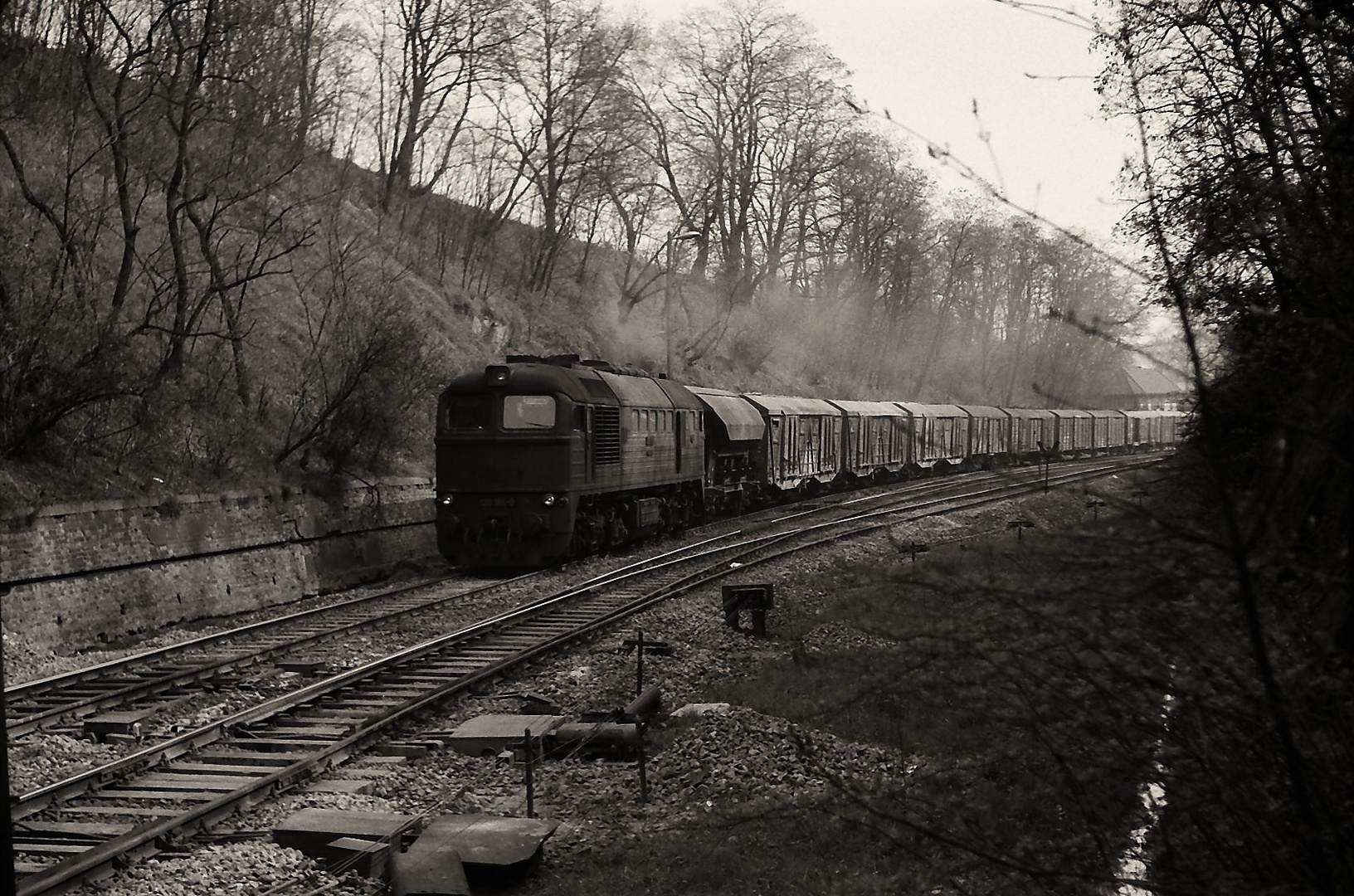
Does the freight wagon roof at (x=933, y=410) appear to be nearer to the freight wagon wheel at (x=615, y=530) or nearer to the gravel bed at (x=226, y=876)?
the freight wagon wheel at (x=615, y=530)

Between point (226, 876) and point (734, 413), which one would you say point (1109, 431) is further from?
point (226, 876)

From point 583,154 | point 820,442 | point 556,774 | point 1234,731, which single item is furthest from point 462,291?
point 1234,731

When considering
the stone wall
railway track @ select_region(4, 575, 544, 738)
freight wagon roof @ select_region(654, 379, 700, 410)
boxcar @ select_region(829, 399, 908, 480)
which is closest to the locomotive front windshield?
railway track @ select_region(4, 575, 544, 738)

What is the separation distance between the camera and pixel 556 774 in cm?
950

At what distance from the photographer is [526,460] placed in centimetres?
1945

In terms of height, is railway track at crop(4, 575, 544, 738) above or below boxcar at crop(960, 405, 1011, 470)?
below

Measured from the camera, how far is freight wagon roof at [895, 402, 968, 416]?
3975cm

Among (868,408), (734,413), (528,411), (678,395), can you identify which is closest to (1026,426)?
(868,408)

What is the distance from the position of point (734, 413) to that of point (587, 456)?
359 inches

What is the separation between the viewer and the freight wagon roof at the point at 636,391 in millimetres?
21578

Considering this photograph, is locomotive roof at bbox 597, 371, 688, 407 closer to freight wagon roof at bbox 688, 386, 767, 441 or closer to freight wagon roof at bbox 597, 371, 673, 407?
freight wagon roof at bbox 597, 371, 673, 407

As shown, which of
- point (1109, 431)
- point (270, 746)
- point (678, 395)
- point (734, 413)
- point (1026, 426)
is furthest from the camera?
point (1109, 431)

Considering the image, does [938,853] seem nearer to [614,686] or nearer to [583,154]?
[614,686]

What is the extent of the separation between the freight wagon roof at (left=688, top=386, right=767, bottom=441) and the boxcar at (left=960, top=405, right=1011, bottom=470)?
657 inches
